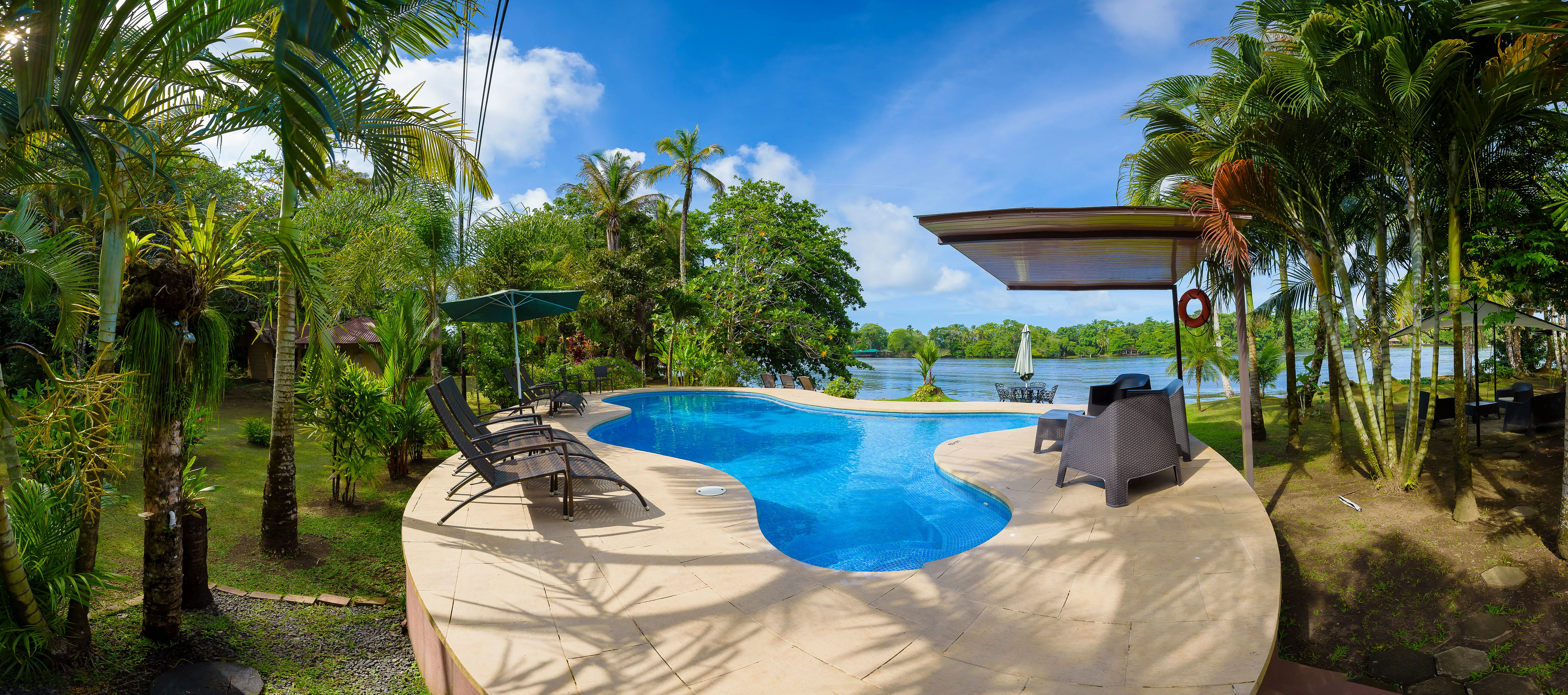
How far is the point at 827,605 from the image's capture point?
3615mm

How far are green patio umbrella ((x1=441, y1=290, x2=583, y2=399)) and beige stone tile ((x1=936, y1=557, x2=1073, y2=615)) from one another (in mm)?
7944

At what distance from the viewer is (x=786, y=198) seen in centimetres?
2589

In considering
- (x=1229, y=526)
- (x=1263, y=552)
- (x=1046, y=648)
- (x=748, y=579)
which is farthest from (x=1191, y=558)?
(x=748, y=579)

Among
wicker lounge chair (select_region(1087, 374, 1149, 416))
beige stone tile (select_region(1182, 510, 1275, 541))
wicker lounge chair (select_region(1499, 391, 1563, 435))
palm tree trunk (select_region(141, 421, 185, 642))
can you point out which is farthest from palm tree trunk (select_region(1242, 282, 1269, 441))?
palm tree trunk (select_region(141, 421, 185, 642))

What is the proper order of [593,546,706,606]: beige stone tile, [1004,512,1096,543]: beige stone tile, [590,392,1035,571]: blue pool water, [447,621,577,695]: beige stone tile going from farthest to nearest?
[590,392,1035,571]: blue pool water < [1004,512,1096,543]: beige stone tile < [593,546,706,606]: beige stone tile < [447,621,577,695]: beige stone tile

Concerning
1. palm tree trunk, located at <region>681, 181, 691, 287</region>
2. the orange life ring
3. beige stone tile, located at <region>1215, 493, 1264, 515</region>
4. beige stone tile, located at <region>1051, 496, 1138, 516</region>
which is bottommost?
beige stone tile, located at <region>1051, 496, 1138, 516</region>

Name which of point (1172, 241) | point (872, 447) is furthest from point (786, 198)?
point (1172, 241)

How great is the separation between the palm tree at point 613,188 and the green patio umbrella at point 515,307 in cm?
1622

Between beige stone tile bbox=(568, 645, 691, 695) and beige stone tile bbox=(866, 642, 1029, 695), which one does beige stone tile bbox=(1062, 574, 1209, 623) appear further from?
beige stone tile bbox=(568, 645, 691, 695)

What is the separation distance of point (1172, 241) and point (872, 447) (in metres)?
5.11

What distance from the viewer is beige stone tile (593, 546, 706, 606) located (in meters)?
3.74

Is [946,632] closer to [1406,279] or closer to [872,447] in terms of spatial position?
[872,447]

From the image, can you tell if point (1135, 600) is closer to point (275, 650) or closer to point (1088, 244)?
point (1088, 244)

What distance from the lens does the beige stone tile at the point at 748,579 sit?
368cm
